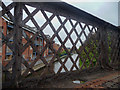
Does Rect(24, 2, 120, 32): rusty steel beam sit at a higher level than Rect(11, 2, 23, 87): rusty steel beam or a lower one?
higher

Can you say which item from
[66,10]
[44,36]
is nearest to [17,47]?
[44,36]

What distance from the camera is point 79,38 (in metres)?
4.01

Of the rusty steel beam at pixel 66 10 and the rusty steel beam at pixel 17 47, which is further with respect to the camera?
the rusty steel beam at pixel 66 10

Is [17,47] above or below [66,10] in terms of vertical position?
below

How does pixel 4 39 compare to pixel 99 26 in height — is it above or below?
below

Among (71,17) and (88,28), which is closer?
(71,17)

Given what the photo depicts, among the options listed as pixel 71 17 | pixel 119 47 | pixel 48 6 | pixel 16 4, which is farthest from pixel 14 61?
pixel 119 47

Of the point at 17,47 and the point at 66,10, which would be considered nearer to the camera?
the point at 17,47

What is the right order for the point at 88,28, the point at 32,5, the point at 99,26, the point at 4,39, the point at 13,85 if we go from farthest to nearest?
1. the point at 99,26
2. the point at 88,28
3. the point at 32,5
4. the point at 13,85
5. the point at 4,39

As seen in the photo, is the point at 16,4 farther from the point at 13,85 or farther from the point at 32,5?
the point at 13,85

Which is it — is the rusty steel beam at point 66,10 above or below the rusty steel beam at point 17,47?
above

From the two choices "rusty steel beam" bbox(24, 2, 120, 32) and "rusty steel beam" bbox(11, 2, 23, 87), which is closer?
"rusty steel beam" bbox(11, 2, 23, 87)

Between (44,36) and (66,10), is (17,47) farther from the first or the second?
(66,10)

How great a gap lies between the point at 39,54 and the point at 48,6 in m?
1.61
